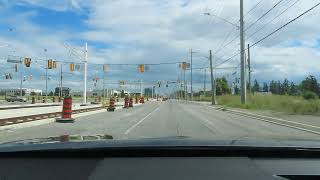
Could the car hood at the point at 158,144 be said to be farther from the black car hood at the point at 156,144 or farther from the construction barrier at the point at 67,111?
the construction barrier at the point at 67,111

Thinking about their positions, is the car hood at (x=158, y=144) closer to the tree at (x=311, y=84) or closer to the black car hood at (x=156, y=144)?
the black car hood at (x=156, y=144)

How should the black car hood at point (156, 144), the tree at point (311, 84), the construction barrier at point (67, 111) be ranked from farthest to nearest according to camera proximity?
the tree at point (311, 84)
the construction barrier at point (67, 111)
the black car hood at point (156, 144)

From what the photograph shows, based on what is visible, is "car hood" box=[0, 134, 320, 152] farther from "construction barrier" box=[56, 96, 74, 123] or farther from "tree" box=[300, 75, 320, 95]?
"tree" box=[300, 75, 320, 95]

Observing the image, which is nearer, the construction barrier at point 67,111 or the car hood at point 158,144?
the car hood at point 158,144

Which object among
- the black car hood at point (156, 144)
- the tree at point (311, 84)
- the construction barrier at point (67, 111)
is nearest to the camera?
the black car hood at point (156, 144)

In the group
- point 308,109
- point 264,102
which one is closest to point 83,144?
point 308,109

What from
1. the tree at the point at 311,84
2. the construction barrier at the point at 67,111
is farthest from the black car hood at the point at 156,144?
the tree at the point at 311,84

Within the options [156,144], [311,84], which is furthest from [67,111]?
[311,84]

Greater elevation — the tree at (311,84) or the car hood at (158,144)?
the tree at (311,84)

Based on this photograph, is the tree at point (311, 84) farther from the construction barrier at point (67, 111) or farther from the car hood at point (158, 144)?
the car hood at point (158, 144)

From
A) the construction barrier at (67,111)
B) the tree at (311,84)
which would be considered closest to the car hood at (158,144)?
the construction barrier at (67,111)

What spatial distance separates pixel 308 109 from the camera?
50.2 metres

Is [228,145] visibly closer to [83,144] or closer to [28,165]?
[83,144]

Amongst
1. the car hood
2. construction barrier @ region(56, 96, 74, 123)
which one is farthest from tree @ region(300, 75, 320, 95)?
the car hood
